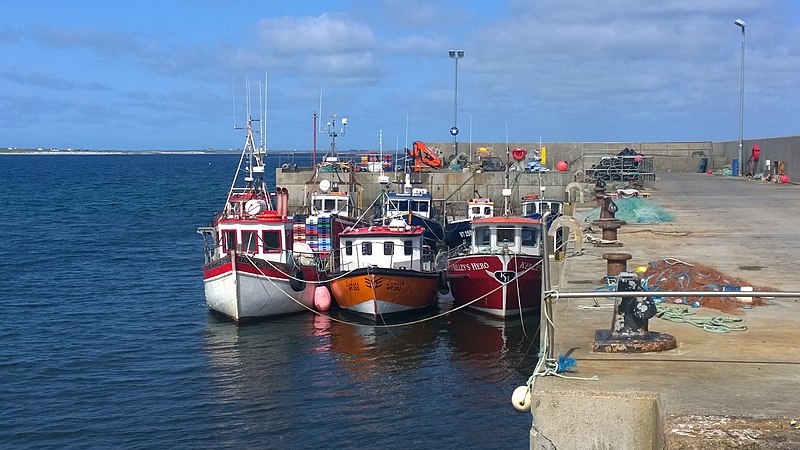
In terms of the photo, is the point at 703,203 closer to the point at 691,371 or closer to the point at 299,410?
the point at 299,410

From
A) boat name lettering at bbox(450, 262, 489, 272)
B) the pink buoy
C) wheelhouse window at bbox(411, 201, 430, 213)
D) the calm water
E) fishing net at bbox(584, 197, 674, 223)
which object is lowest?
the calm water

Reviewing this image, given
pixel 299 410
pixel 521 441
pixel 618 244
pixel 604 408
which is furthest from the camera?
pixel 618 244

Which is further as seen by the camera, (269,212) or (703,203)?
(703,203)

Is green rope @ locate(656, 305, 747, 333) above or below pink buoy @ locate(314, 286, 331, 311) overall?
above

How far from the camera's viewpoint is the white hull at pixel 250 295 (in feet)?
77.7

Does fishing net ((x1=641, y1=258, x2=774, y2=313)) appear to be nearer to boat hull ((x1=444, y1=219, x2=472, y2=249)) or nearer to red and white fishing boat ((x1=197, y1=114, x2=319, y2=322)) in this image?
red and white fishing boat ((x1=197, y1=114, x2=319, y2=322))

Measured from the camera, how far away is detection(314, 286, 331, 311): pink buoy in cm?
2527

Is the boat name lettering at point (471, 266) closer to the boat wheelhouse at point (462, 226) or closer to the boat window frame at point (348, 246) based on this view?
the boat window frame at point (348, 246)

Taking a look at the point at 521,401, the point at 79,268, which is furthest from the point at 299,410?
the point at 79,268

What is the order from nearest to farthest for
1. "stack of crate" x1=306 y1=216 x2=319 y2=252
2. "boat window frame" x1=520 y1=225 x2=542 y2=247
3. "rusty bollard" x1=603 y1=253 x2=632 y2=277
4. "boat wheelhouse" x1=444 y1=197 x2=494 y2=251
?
1. "rusty bollard" x1=603 y1=253 x2=632 y2=277
2. "boat window frame" x1=520 y1=225 x2=542 y2=247
3. "stack of crate" x1=306 y1=216 x2=319 y2=252
4. "boat wheelhouse" x1=444 y1=197 x2=494 y2=251

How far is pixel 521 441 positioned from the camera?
14.7 meters

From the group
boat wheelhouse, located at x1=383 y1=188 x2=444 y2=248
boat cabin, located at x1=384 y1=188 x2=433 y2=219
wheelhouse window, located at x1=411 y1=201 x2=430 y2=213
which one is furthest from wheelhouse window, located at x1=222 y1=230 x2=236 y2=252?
wheelhouse window, located at x1=411 y1=201 x2=430 y2=213

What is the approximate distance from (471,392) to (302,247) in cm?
1139

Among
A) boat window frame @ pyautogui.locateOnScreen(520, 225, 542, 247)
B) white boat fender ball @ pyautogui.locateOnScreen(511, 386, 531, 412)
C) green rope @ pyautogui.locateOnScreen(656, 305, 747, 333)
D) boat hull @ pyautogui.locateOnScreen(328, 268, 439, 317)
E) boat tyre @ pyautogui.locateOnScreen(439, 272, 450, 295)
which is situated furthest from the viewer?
boat tyre @ pyautogui.locateOnScreen(439, 272, 450, 295)
